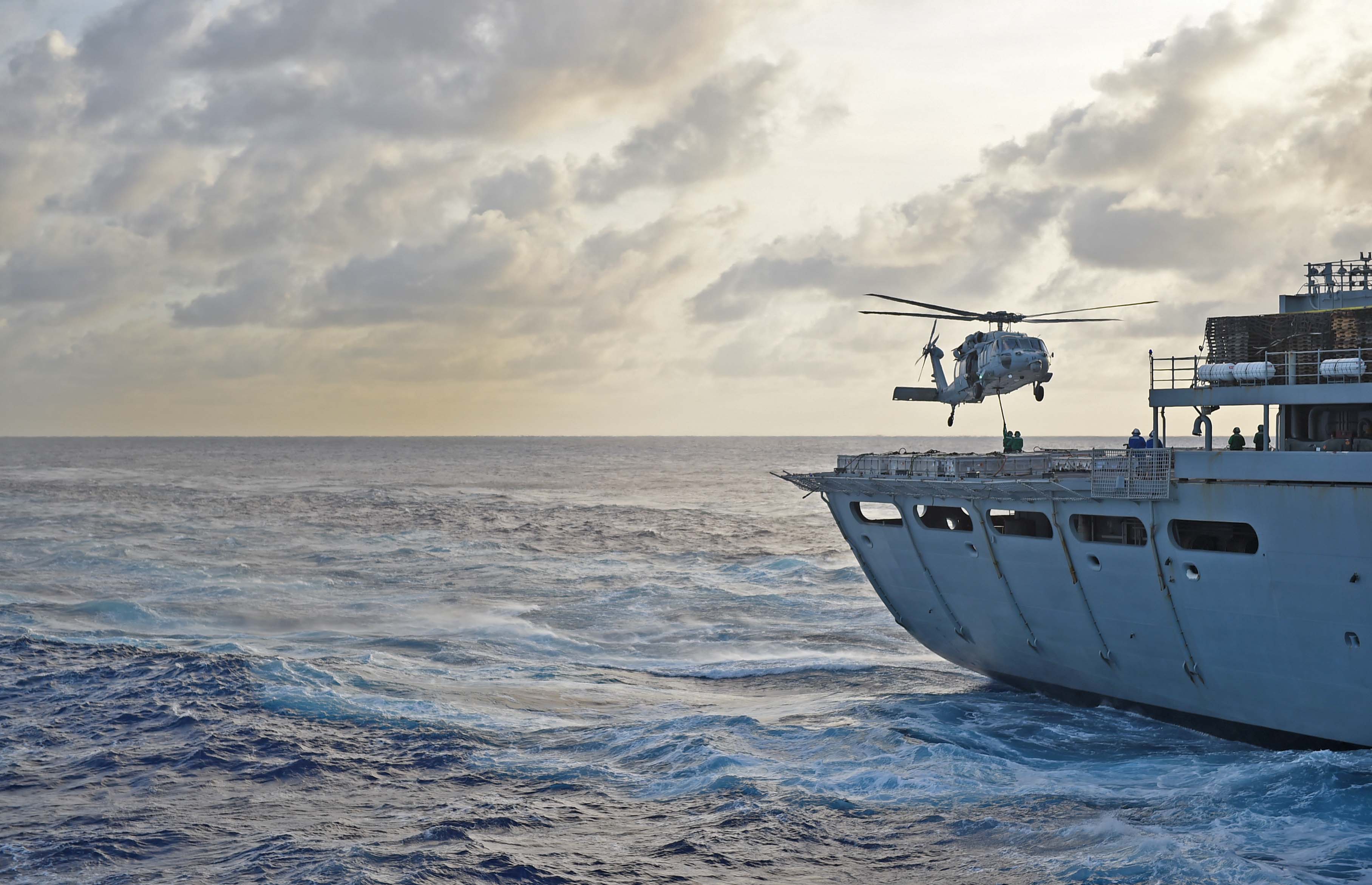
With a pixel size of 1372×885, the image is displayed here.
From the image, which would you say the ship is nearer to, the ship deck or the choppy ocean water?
the ship deck

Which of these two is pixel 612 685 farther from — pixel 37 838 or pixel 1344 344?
pixel 1344 344

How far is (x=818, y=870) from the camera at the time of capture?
19.6m

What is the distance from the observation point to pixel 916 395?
38.4m

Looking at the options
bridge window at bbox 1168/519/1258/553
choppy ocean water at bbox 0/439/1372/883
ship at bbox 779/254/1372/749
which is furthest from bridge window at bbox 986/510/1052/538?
choppy ocean water at bbox 0/439/1372/883

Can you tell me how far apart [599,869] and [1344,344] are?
21342mm

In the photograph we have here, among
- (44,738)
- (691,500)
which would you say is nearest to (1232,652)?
(44,738)

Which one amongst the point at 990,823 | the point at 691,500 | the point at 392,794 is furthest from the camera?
the point at 691,500

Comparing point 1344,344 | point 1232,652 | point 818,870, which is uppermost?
point 1344,344

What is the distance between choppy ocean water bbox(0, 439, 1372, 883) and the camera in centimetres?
2000

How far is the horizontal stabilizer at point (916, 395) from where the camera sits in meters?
37.6

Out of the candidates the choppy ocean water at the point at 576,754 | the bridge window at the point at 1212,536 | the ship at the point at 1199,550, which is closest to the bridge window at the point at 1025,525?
the ship at the point at 1199,550

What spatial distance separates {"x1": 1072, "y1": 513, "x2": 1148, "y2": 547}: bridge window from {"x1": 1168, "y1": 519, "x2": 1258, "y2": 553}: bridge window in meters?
0.93

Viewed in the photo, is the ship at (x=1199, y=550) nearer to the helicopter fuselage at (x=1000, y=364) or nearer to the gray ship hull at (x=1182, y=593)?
the gray ship hull at (x=1182, y=593)

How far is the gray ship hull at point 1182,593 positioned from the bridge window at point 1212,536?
0.73 ft
